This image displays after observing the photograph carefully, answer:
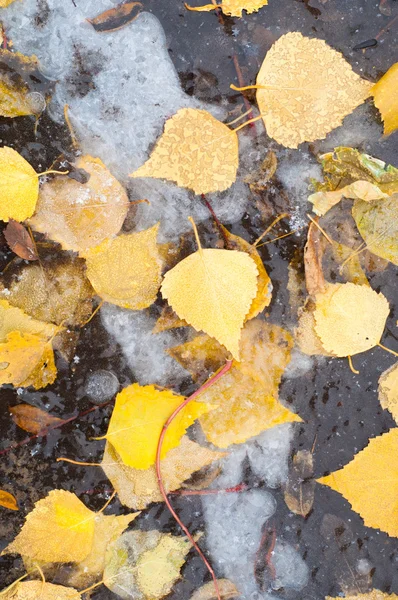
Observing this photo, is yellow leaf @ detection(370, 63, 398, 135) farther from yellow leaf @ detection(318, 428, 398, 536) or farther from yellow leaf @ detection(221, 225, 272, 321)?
yellow leaf @ detection(318, 428, 398, 536)

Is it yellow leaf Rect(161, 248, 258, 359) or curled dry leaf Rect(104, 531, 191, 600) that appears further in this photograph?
curled dry leaf Rect(104, 531, 191, 600)

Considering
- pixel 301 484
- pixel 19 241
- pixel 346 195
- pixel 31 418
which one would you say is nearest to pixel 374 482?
pixel 301 484

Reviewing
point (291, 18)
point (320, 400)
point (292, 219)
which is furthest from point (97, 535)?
point (291, 18)

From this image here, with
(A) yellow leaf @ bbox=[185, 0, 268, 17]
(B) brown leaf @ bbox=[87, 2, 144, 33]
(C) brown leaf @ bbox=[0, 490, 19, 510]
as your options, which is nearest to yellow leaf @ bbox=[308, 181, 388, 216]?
(A) yellow leaf @ bbox=[185, 0, 268, 17]

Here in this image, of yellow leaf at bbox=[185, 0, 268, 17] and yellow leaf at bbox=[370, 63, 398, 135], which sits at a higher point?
yellow leaf at bbox=[185, 0, 268, 17]

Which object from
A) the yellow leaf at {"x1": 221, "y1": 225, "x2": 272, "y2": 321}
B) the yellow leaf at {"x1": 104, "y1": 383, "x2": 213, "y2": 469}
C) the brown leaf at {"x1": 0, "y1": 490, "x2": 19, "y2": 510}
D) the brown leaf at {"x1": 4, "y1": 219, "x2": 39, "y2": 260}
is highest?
the brown leaf at {"x1": 4, "y1": 219, "x2": 39, "y2": 260}

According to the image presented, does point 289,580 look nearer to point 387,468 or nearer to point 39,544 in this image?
point 387,468
